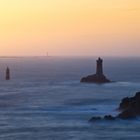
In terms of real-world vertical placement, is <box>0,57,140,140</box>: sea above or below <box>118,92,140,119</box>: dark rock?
below

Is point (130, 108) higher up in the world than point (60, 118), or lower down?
higher up

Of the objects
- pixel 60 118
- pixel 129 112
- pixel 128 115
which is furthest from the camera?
pixel 60 118

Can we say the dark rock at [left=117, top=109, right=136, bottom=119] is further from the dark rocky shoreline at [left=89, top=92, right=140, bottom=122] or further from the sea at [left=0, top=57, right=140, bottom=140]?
the sea at [left=0, top=57, right=140, bottom=140]

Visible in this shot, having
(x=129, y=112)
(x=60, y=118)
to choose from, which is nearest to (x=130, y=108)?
(x=129, y=112)

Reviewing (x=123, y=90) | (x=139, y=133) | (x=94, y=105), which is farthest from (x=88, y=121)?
(x=123, y=90)

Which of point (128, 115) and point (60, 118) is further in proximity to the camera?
point (60, 118)

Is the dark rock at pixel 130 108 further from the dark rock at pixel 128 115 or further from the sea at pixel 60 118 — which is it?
the sea at pixel 60 118

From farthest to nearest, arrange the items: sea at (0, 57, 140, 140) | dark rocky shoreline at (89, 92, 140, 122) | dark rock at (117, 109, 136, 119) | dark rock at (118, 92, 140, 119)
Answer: dark rock at (118, 92, 140, 119)
dark rock at (117, 109, 136, 119)
dark rocky shoreline at (89, 92, 140, 122)
sea at (0, 57, 140, 140)

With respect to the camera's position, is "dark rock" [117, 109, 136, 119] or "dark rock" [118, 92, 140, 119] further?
"dark rock" [118, 92, 140, 119]

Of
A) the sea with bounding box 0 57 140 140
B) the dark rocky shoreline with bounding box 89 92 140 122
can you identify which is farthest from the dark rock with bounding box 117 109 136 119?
the sea with bounding box 0 57 140 140

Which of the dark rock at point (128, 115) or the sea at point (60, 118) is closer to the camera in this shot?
the sea at point (60, 118)

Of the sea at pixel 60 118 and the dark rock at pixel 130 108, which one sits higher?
the dark rock at pixel 130 108

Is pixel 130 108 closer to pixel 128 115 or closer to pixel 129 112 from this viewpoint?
pixel 129 112

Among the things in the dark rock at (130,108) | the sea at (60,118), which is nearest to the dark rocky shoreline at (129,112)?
the dark rock at (130,108)
